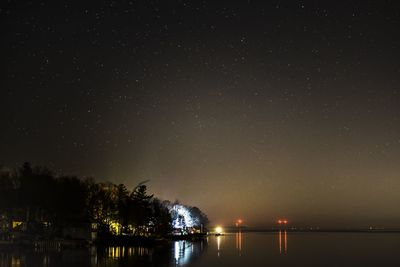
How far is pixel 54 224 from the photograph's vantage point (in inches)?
3290

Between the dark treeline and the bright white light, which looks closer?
the dark treeline

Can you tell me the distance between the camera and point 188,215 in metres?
193

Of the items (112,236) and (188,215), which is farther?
(188,215)

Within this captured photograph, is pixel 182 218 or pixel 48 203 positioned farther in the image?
pixel 182 218

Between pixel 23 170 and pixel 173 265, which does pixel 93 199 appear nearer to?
pixel 23 170

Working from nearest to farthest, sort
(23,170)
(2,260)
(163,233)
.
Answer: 1. (2,260)
2. (23,170)
3. (163,233)

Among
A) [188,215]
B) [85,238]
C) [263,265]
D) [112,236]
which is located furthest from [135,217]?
[188,215]

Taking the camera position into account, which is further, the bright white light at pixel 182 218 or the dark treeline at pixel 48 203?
the bright white light at pixel 182 218

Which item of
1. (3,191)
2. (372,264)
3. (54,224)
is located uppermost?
(3,191)

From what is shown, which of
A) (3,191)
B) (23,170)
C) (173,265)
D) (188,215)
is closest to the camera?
(173,265)

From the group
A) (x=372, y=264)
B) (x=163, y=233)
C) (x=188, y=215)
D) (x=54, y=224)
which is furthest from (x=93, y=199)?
(x=188, y=215)

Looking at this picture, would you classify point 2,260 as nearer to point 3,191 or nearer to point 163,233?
point 3,191

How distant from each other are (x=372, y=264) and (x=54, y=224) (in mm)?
50271

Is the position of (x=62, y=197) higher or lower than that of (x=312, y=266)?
higher
